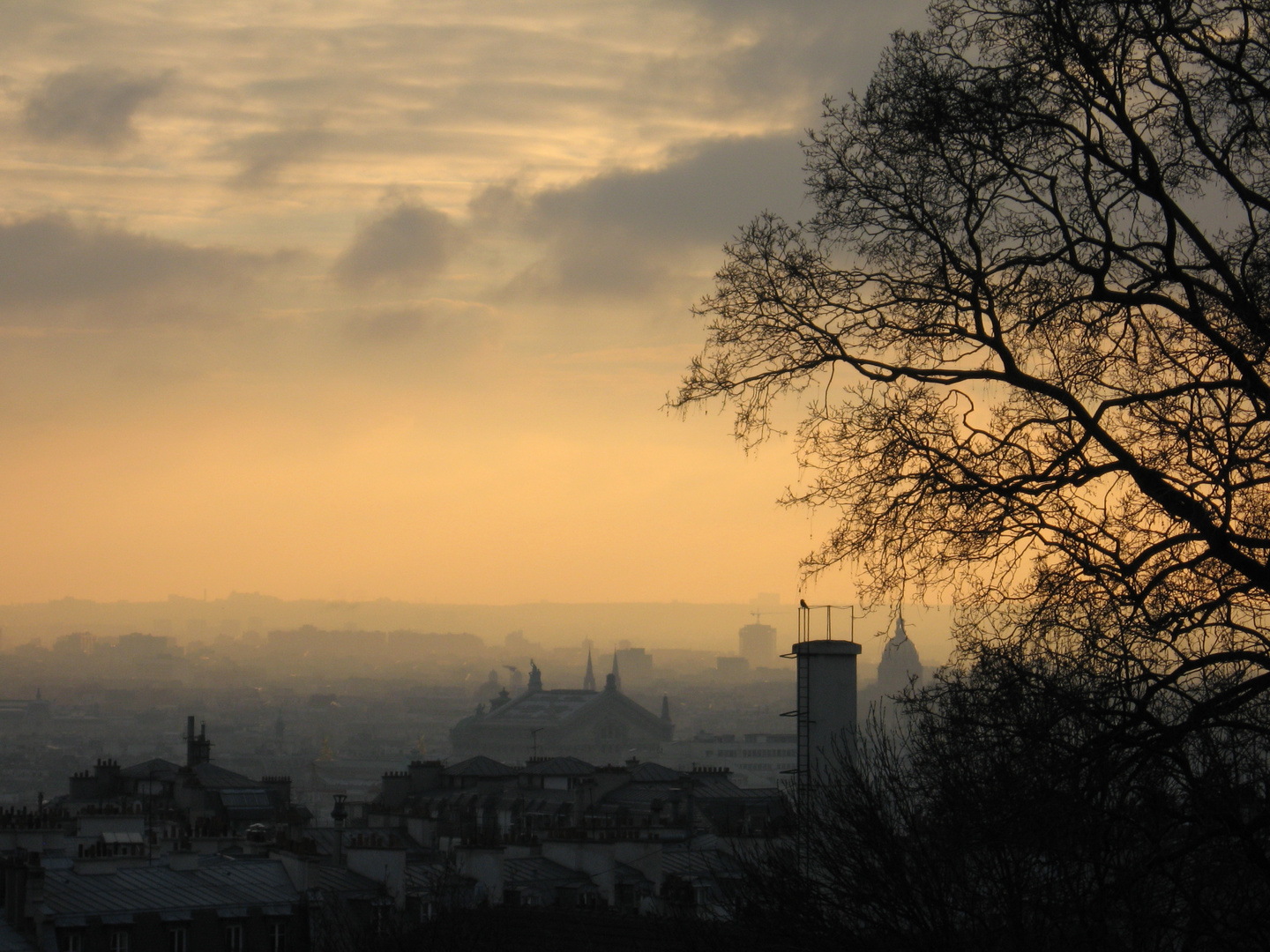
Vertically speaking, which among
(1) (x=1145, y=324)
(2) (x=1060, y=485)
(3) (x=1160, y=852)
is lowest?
(3) (x=1160, y=852)

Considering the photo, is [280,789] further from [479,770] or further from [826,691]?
[826,691]

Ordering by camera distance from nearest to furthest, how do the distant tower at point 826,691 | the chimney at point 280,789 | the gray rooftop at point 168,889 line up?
the distant tower at point 826,691 < the gray rooftop at point 168,889 < the chimney at point 280,789

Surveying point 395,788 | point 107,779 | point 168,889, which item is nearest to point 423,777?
point 395,788

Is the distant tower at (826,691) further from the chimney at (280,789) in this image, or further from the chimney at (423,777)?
the chimney at (423,777)

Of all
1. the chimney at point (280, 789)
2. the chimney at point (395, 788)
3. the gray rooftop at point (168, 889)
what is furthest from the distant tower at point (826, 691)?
the chimney at point (395, 788)

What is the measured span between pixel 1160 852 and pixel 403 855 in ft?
102

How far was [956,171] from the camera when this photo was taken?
10.8m

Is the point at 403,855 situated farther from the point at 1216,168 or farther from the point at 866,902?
the point at 1216,168

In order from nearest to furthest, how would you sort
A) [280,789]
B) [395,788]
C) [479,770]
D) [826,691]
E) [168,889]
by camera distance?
[826,691]
[168,889]
[280,789]
[395,788]
[479,770]

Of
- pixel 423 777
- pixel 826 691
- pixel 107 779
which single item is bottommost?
pixel 423 777

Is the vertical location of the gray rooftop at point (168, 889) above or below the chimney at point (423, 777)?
above

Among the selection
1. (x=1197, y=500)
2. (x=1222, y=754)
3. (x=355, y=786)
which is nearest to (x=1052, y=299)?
(x=1197, y=500)

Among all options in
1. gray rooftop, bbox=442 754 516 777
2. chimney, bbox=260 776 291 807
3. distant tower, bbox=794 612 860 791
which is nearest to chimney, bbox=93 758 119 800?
chimney, bbox=260 776 291 807

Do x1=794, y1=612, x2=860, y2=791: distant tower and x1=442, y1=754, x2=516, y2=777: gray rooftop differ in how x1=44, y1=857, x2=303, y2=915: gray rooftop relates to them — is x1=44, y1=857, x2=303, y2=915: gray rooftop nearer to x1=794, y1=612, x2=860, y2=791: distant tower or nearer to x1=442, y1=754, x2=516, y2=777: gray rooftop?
x1=794, y1=612, x2=860, y2=791: distant tower
